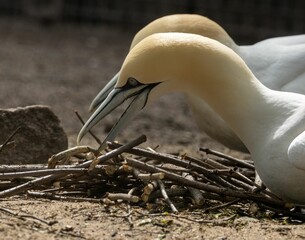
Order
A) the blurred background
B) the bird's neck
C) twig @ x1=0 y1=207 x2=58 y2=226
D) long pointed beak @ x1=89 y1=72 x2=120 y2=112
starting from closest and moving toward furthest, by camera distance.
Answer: twig @ x1=0 y1=207 x2=58 y2=226
the bird's neck
long pointed beak @ x1=89 y1=72 x2=120 y2=112
the blurred background

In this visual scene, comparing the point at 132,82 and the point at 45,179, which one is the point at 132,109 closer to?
the point at 132,82

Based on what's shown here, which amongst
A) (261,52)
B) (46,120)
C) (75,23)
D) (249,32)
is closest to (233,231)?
(46,120)

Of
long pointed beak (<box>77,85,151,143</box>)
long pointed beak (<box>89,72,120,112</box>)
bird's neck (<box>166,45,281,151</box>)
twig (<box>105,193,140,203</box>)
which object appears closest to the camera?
twig (<box>105,193,140,203</box>)

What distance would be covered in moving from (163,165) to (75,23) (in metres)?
10.3

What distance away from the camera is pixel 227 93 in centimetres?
493

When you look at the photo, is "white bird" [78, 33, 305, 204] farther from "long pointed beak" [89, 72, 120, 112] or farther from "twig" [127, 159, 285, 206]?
"long pointed beak" [89, 72, 120, 112]

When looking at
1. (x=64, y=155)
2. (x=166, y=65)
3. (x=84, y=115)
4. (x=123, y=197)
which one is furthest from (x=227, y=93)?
(x=84, y=115)

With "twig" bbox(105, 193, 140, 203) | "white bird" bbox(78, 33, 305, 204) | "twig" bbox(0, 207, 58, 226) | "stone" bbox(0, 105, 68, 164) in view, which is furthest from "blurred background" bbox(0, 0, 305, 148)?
"twig" bbox(0, 207, 58, 226)

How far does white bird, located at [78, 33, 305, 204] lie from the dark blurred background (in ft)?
31.5

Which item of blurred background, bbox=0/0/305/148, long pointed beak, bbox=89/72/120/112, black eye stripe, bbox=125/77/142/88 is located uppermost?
black eye stripe, bbox=125/77/142/88

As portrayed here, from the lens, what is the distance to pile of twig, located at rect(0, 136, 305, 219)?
15.6 feet

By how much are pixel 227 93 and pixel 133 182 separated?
75 centimetres

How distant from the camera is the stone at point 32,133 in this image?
5805 millimetres

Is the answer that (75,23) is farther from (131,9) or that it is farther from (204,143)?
(204,143)
